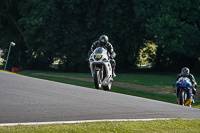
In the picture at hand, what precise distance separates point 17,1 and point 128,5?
14075 mm

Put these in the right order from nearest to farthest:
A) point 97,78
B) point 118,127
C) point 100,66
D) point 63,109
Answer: point 118,127, point 63,109, point 97,78, point 100,66

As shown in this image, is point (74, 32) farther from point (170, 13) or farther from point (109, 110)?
point (109, 110)

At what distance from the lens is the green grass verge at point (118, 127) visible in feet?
16.4

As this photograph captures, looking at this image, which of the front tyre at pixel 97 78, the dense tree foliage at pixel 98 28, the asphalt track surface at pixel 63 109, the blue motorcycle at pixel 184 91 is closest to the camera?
the asphalt track surface at pixel 63 109

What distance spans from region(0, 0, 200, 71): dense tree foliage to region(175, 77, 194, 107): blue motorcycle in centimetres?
1673

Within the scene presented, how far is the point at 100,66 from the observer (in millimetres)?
12141

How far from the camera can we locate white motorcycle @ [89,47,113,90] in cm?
1178

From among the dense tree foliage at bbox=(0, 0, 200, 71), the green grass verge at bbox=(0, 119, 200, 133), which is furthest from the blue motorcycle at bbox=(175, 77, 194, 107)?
the dense tree foliage at bbox=(0, 0, 200, 71)

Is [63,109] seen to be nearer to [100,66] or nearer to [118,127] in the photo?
[118,127]

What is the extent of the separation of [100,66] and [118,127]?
675 centimetres

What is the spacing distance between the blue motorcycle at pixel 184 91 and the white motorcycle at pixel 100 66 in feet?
9.12

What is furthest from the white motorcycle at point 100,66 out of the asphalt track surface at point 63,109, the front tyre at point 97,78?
the asphalt track surface at point 63,109

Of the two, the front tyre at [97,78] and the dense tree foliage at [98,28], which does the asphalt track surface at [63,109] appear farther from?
the dense tree foliage at [98,28]

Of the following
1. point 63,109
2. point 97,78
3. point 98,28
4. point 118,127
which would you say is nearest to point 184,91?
point 97,78
